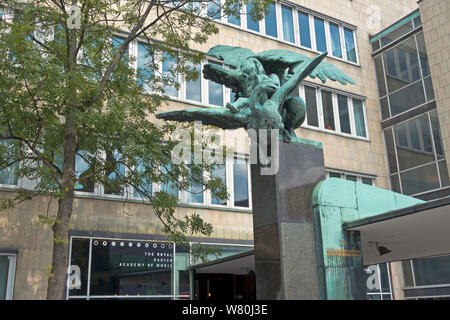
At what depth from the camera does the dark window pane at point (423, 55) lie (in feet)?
72.5

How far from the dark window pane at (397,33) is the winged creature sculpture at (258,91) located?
48.1 feet

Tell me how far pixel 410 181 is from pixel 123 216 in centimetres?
1294

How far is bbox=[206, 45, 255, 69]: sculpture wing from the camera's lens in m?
10.6

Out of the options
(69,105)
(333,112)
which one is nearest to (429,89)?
(333,112)

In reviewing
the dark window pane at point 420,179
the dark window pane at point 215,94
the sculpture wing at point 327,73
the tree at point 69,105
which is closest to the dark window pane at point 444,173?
the dark window pane at point 420,179

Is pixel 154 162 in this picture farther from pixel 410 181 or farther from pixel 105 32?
pixel 410 181

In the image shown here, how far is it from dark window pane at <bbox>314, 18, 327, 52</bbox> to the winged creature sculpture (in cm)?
1352

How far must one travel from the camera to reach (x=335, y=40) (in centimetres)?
2453

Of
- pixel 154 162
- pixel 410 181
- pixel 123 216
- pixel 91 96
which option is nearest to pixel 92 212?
pixel 123 216

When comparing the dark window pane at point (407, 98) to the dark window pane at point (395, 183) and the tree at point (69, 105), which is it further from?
the tree at point (69, 105)

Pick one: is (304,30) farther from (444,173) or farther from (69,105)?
(69,105)

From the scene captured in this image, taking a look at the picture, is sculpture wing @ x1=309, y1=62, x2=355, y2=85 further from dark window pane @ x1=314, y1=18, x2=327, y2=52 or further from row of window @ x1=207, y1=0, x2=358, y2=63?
dark window pane @ x1=314, y1=18, x2=327, y2=52

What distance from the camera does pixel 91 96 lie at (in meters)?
10.5

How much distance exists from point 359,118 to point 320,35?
4371 mm
